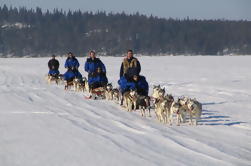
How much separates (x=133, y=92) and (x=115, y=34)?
111903 millimetres

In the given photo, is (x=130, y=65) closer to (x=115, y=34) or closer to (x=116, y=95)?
(x=116, y=95)

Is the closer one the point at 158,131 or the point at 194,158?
the point at 194,158

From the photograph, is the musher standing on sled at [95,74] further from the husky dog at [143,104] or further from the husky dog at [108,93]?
the husky dog at [143,104]

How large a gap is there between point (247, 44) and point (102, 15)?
4475 centimetres

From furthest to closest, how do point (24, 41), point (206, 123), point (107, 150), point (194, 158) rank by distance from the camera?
point (24, 41), point (206, 123), point (107, 150), point (194, 158)

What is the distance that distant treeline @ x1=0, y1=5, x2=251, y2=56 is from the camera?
368 ft

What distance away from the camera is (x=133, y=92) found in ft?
38.2

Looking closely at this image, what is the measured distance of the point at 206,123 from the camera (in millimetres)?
9828

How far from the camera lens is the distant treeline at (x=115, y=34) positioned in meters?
112

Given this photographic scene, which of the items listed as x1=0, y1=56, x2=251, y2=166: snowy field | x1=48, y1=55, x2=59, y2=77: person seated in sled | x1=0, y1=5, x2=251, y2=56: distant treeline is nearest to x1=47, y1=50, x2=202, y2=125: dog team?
x1=0, y1=56, x2=251, y2=166: snowy field

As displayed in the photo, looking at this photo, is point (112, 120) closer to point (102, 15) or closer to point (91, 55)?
point (91, 55)

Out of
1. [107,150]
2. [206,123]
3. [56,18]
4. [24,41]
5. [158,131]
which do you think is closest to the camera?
[107,150]

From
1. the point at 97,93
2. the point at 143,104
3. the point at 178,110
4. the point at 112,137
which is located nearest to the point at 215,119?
→ the point at 178,110

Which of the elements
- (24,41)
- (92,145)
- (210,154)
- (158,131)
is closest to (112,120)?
(158,131)
